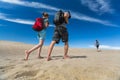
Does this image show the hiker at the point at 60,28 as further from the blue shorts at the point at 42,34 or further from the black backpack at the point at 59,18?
the blue shorts at the point at 42,34

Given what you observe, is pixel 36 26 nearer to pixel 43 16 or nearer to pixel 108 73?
pixel 43 16

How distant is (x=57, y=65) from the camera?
26.4 feet

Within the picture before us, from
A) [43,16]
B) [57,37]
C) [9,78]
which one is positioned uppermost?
[43,16]

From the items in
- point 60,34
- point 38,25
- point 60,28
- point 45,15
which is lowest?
point 60,34

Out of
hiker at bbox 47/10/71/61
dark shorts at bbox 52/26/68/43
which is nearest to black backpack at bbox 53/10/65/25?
hiker at bbox 47/10/71/61

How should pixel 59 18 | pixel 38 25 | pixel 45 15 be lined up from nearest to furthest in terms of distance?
1. pixel 59 18
2. pixel 38 25
3. pixel 45 15

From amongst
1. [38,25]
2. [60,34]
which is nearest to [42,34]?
[38,25]

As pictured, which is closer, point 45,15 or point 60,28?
point 60,28

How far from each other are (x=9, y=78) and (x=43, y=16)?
4012 mm

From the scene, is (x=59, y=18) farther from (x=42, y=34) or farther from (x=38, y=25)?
(x=42, y=34)

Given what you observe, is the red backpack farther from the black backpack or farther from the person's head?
the black backpack

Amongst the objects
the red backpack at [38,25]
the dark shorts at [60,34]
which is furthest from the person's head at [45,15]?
the dark shorts at [60,34]

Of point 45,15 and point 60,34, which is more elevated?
point 45,15

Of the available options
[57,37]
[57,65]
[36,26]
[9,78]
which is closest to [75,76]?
[57,65]
